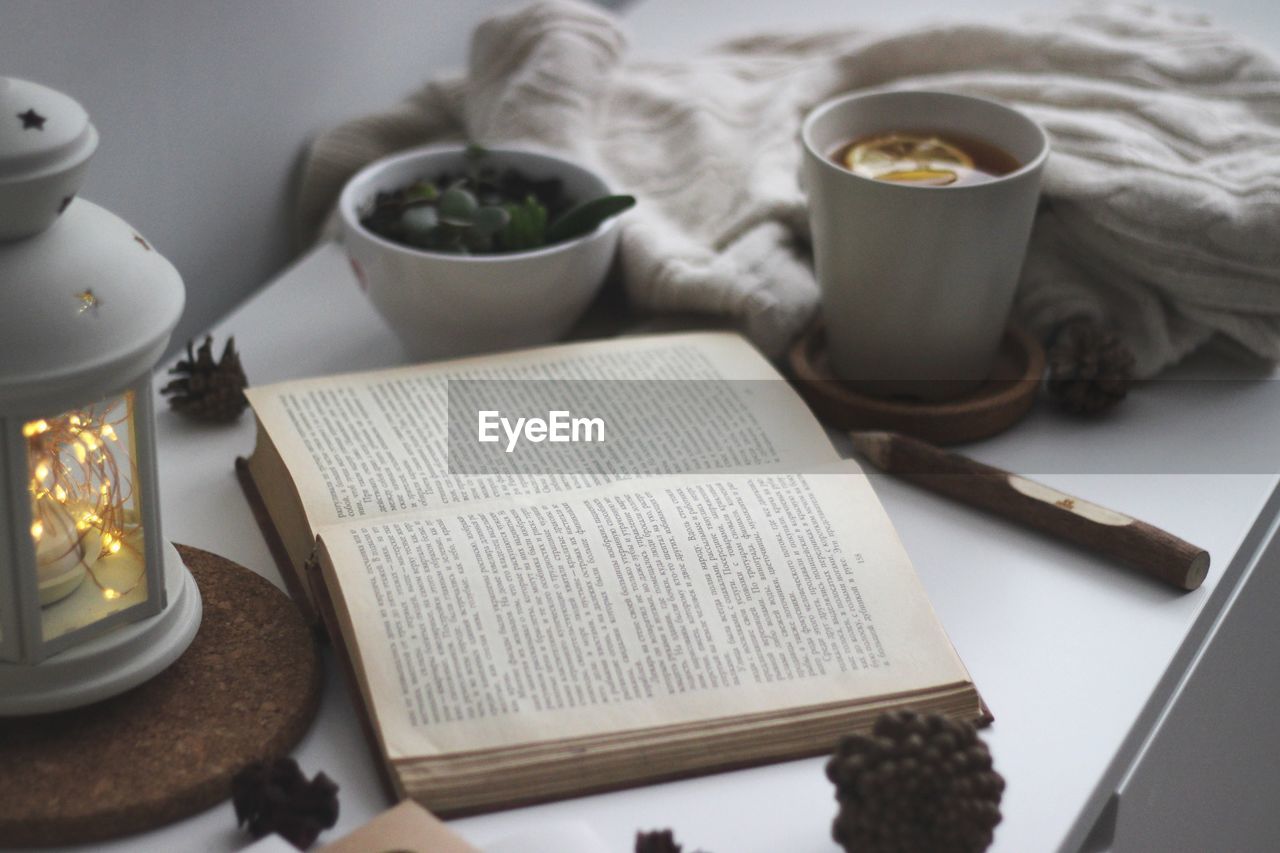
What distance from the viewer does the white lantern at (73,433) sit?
0.42m

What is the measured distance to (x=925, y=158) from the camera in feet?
2.34

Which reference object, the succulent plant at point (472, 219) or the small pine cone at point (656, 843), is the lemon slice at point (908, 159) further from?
the small pine cone at point (656, 843)

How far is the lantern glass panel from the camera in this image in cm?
48

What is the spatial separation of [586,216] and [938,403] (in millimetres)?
241

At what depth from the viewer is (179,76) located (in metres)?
0.83

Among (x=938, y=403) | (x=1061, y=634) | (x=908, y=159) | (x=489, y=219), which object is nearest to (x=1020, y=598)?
(x=1061, y=634)

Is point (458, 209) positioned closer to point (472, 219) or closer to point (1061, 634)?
point (472, 219)

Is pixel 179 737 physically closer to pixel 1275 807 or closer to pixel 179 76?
pixel 179 76

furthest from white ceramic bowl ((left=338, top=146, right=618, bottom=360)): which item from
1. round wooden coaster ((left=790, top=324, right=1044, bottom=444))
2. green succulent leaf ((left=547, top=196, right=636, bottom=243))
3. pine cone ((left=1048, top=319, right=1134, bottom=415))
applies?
pine cone ((left=1048, top=319, right=1134, bottom=415))

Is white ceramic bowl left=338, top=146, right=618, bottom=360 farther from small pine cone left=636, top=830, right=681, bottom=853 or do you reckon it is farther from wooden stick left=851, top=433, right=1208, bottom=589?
small pine cone left=636, top=830, right=681, bottom=853

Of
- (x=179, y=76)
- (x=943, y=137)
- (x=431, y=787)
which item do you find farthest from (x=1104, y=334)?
(x=179, y=76)

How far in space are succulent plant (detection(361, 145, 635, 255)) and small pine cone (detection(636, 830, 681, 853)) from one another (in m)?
0.39

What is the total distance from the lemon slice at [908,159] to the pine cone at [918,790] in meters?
0.34

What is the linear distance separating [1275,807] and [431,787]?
66 cm
